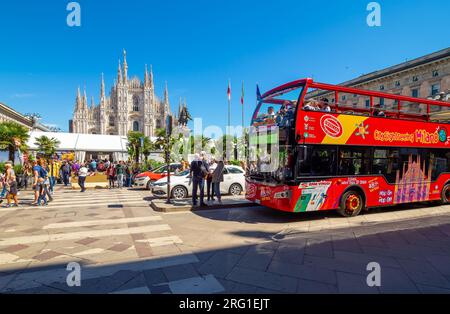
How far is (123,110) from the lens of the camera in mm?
85062

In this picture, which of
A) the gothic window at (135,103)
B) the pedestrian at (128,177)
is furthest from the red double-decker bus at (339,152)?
the gothic window at (135,103)

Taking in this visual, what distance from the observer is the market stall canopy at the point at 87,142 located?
3759 cm

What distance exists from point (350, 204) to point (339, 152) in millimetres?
1753

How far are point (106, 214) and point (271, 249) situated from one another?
19.7ft

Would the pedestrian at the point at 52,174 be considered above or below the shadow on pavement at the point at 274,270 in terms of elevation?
above

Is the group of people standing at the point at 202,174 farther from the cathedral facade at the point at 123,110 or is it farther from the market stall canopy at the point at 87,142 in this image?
the cathedral facade at the point at 123,110

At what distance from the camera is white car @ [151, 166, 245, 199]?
37.1 ft

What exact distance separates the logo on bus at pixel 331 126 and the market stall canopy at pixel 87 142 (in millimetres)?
39394

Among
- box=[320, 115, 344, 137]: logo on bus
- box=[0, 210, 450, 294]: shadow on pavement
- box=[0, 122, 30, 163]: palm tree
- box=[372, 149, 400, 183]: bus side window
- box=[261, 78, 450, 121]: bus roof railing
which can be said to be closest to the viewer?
box=[0, 210, 450, 294]: shadow on pavement

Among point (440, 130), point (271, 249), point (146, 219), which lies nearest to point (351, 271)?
point (271, 249)

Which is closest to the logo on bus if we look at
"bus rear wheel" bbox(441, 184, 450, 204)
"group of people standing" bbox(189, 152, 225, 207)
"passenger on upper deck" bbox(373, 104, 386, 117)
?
"passenger on upper deck" bbox(373, 104, 386, 117)

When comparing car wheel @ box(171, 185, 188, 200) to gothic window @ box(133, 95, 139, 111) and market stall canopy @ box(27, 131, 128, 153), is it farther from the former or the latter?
gothic window @ box(133, 95, 139, 111)

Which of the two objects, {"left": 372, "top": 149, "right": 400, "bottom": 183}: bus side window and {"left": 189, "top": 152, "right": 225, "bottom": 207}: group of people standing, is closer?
{"left": 372, "top": 149, "right": 400, "bottom": 183}: bus side window

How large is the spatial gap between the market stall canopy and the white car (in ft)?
105
